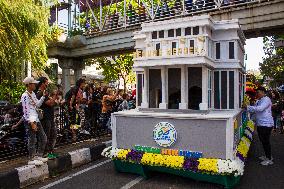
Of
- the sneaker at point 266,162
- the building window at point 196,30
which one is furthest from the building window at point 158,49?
the sneaker at point 266,162

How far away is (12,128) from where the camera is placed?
728 centimetres

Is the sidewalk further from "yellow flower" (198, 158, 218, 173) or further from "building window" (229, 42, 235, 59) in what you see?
"building window" (229, 42, 235, 59)

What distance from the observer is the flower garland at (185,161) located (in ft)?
17.8

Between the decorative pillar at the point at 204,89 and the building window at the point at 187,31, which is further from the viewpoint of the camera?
the building window at the point at 187,31

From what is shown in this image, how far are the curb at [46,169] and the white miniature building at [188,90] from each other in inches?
47.9

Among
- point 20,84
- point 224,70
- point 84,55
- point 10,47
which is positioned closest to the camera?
Result: point 224,70

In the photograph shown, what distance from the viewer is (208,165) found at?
18.2 ft

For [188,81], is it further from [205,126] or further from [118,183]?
[118,183]

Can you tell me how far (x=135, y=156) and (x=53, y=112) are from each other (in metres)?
2.31

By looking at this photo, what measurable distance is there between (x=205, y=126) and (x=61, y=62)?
21220 millimetres

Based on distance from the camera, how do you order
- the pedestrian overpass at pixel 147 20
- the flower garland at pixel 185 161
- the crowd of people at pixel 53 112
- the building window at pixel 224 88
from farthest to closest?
1. the pedestrian overpass at pixel 147 20
2. the building window at pixel 224 88
3. the crowd of people at pixel 53 112
4. the flower garland at pixel 185 161

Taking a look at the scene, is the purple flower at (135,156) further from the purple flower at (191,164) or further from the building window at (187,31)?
the building window at (187,31)

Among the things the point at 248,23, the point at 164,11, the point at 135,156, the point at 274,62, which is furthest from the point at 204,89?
the point at 274,62

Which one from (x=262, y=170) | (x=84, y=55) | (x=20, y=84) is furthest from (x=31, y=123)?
(x=84, y=55)
